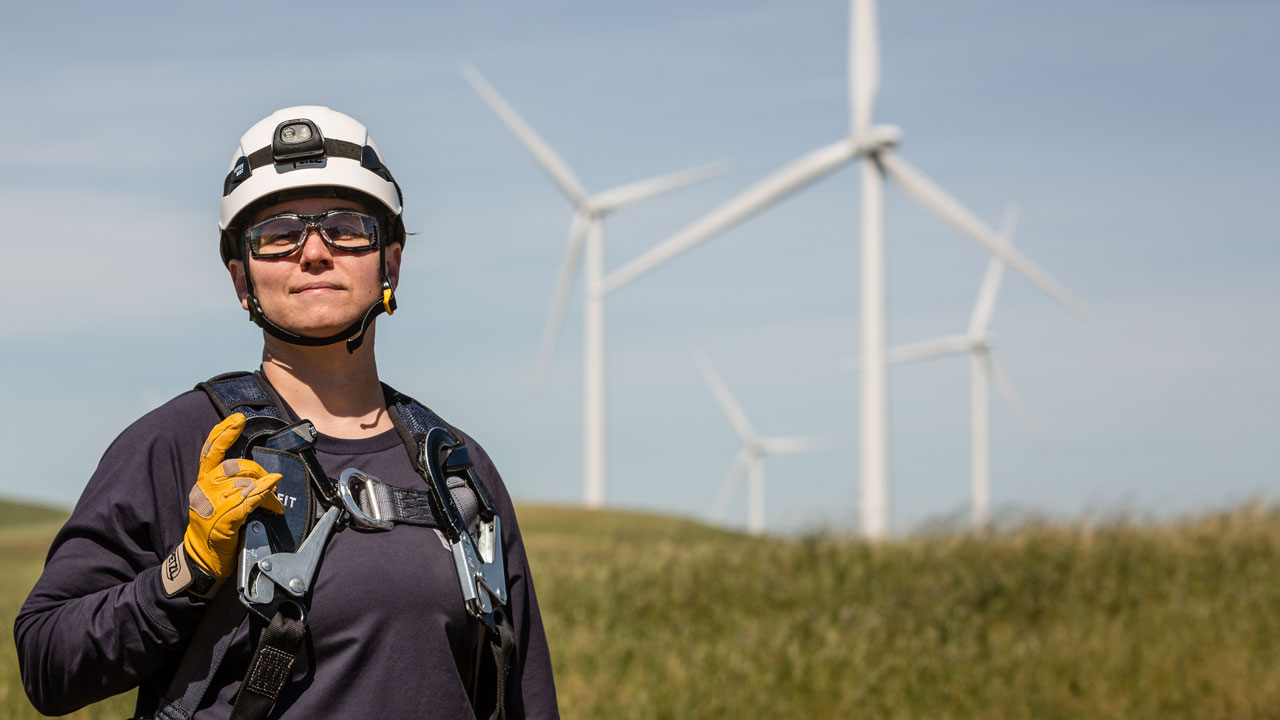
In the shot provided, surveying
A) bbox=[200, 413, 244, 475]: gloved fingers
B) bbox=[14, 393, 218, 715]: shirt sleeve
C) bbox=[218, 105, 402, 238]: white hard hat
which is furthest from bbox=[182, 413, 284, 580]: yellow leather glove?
bbox=[218, 105, 402, 238]: white hard hat

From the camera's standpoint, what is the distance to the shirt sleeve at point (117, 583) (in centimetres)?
322

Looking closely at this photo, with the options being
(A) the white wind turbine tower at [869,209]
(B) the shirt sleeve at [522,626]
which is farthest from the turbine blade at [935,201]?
(B) the shirt sleeve at [522,626]

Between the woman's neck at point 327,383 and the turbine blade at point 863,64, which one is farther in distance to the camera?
the turbine blade at point 863,64

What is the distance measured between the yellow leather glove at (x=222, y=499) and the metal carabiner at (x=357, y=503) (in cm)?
21

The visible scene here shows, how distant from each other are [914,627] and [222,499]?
1160cm

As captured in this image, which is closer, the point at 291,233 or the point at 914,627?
the point at 291,233

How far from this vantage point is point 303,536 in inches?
134

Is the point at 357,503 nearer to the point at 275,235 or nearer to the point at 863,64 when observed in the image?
the point at 275,235

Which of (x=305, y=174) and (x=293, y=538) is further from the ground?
(x=305, y=174)

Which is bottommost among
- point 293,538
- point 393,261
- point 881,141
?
point 293,538

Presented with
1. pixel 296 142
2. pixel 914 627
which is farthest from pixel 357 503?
pixel 914 627

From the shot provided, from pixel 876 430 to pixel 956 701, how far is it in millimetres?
15267

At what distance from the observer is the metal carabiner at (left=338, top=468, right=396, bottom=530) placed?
345 cm

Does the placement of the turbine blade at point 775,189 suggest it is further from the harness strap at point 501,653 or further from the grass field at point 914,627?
the harness strap at point 501,653
